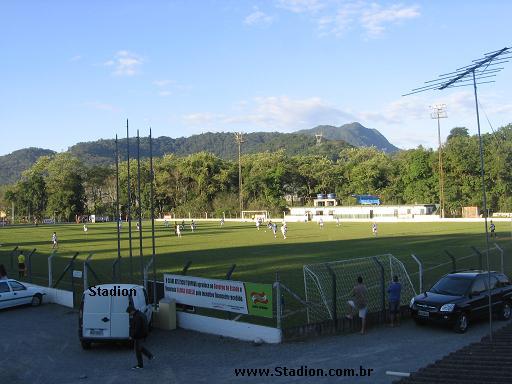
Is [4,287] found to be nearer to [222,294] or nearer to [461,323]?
[222,294]

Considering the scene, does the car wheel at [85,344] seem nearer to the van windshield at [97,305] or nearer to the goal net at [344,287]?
the van windshield at [97,305]

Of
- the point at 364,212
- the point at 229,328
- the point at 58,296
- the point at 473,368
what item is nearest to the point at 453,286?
the point at 229,328

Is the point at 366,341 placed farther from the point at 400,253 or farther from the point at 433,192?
the point at 433,192

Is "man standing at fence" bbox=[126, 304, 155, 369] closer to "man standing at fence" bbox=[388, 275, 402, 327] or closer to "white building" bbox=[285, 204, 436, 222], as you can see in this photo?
"man standing at fence" bbox=[388, 275, 402, 327]

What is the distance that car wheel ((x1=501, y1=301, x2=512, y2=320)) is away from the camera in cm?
1505

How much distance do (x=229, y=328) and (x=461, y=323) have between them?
19.6 feet

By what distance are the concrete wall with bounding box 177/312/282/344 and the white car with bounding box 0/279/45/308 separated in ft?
22.6

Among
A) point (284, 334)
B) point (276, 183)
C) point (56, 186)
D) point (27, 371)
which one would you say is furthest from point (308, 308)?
point (56, 186)

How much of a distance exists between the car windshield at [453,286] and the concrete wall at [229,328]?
497cm

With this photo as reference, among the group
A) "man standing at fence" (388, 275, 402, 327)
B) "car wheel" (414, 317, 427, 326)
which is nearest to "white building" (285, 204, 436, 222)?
"man standing at fence" (388, 275, 402, 327)

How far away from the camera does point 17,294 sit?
18828mm

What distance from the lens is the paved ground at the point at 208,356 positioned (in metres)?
10.9

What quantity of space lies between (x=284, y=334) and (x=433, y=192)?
312 ft

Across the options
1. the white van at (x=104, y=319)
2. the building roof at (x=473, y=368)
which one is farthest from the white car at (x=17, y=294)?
the building roof at (x=473, y=368)
